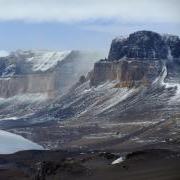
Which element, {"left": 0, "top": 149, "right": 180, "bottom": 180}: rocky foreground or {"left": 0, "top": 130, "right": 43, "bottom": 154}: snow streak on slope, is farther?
{"left": 0, "top": 130, "right": 43, "bottom": 154}: snow streak on slope

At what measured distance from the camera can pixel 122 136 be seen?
17662cm

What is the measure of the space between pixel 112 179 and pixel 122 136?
8571 cm

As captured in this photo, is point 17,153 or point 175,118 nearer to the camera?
point 17,153

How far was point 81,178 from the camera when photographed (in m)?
96.2

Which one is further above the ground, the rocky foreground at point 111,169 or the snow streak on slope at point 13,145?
the rocky foreground at point 111,169

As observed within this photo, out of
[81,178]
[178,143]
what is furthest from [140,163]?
[178,143]

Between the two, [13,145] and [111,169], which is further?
[13,145]

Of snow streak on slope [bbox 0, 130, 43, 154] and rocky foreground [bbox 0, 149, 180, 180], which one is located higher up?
rocky foreground [bbox 0, 149, 180, 180]

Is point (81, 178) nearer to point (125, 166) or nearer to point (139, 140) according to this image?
point (125, 166)

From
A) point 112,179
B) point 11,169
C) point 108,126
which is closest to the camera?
point 112,179

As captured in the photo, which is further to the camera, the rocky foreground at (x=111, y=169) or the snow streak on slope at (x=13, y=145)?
the snow streak on slope at (x=13, y=145)

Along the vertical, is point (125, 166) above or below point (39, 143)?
above

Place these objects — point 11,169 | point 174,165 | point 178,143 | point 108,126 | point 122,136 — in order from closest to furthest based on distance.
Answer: point 174,165, point 11,169, point 178,143, point 122,136, point 108,126

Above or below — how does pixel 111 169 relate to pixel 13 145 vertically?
above
